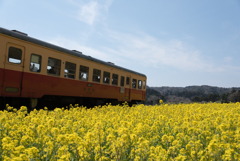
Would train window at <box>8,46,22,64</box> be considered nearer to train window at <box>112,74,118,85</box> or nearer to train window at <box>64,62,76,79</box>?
train window at <box>64,62,76,79</box>

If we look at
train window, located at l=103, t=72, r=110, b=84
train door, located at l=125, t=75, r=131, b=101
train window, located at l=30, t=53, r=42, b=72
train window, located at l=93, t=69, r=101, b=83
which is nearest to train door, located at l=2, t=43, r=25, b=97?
train window, located at l=30, t=53, r=42, b=72

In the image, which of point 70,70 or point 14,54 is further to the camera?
point 70,70

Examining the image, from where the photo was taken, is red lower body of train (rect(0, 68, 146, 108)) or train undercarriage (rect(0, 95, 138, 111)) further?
train undercarriage (rect(0, 95, 138, 111))

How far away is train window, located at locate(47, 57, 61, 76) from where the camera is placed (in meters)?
8.23

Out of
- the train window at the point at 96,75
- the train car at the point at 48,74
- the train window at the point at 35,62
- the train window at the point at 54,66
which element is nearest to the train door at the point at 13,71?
the train car at the point at 48,74

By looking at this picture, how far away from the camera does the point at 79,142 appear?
7.74ft

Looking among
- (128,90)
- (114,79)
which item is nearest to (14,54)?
(114,79)

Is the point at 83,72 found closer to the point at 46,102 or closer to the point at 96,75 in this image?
the point at 96,75

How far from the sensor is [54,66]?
→ 27.8 feet

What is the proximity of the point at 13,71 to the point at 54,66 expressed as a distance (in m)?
1.93

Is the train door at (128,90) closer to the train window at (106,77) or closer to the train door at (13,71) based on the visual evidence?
the train window at (106,77)

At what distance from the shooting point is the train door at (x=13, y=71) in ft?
21.9

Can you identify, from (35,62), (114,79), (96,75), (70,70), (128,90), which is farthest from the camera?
(128,90)

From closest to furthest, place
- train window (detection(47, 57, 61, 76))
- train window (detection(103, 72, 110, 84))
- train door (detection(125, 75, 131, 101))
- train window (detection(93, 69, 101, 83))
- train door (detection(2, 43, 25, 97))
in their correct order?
train door (detection(2, 43, 25, 97))
train window (detection(47, 57, 61, 76))
train window (detection(93, 69, 101, 83))
train window (detection(103, 72, 110, 84))
train door (detection(125, 75, 131, 101))
